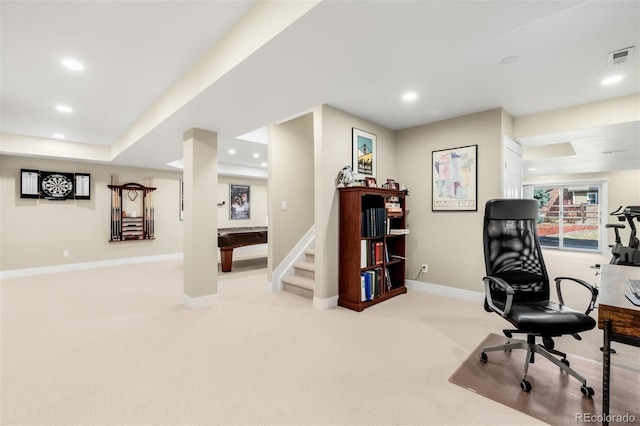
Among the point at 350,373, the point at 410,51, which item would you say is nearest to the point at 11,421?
the point at 350,373

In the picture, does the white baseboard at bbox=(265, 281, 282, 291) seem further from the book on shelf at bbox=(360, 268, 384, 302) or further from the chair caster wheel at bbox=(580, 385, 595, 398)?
the chair caster wheel at bbox=(580, 385, 595, 398)

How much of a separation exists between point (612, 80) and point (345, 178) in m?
2.79

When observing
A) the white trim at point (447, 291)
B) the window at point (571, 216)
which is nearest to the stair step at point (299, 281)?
the white trim at point (447, 291)

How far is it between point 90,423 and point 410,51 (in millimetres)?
2844

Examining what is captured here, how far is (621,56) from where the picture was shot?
7.59 ft

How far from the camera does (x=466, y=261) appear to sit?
3779mm

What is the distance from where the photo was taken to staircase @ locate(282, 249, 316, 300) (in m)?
3.84

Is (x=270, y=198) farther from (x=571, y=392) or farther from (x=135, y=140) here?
(x=571, y=392)

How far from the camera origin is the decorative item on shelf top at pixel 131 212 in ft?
20.4

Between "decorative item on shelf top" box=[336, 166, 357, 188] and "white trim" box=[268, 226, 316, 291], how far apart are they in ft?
3.77

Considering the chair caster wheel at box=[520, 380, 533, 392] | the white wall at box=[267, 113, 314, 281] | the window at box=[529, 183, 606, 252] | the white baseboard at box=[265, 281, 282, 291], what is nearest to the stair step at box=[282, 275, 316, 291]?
the white baseboard at box=[265, 281, 282, 291]

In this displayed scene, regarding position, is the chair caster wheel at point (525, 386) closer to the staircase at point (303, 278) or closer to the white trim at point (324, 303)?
the white trim at point (324, 303)

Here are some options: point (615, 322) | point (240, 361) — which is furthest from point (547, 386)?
point (240, 361)

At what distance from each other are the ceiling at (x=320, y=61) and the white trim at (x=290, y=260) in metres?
1.92
